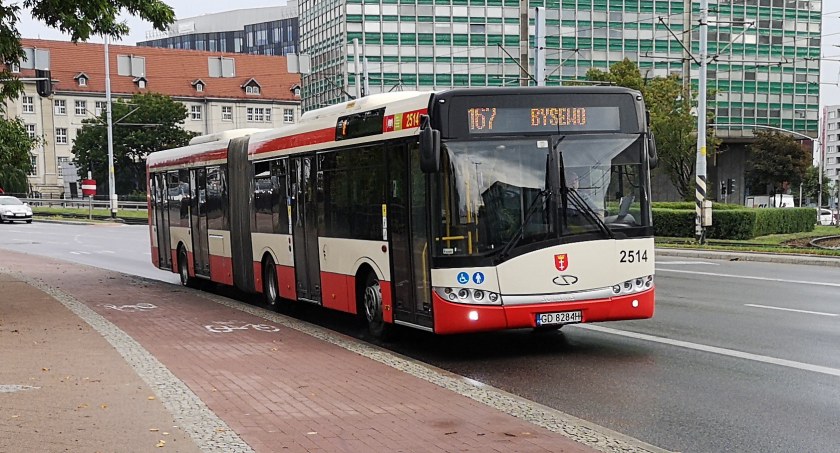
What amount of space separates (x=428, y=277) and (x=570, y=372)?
1845 millimetres

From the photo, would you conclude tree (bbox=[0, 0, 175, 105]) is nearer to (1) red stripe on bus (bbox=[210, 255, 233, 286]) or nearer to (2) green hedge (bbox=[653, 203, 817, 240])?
(1) red stripe on bus (bbox=[210, 255, 233, 286])

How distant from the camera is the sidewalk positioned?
689 cm

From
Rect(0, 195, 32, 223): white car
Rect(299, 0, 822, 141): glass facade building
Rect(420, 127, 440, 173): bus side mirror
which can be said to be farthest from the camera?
Rect(299, 0, 822, 141): glass facade building

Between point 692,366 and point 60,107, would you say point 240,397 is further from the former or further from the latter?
point 60,107

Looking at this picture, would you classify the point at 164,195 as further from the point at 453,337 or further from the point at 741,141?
the point at 741,141

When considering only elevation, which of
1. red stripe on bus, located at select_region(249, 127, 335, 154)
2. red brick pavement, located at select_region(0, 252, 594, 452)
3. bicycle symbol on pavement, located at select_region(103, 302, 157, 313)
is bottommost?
bicycle symbol on pavement, located at select_region(103, 302, 157, 313)

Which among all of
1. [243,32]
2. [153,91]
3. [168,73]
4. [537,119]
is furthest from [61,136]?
[537,119]

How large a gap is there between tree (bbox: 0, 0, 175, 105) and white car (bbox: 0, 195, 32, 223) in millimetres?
48998

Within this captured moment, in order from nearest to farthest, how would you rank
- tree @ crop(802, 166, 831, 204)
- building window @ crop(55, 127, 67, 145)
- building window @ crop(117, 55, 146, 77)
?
building window @ crop(117, 55, 146, 77) < tree @ crop(802, 166, 831, 204) < building window @ crop(55, 127, 67, 145)

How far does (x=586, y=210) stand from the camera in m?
11.0

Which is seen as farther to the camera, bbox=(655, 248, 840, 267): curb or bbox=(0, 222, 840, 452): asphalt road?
bbox=(655, 248, 840, 267): curb

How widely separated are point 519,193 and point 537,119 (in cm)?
84

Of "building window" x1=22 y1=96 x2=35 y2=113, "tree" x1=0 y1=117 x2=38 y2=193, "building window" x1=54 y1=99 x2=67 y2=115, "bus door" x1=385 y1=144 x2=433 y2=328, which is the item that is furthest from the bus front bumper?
"building window" x1=54 y1=99 x2=67 y2=115

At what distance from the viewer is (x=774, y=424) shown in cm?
783
